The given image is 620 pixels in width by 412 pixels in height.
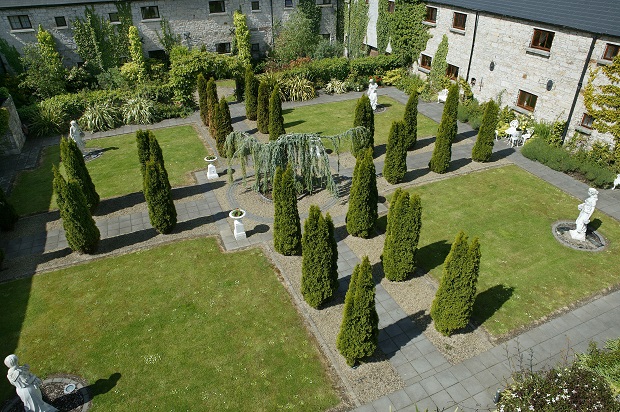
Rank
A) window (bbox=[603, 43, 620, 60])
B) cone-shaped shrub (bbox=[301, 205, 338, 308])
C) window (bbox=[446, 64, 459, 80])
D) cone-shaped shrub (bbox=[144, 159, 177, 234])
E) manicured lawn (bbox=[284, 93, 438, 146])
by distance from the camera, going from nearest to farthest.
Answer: cone-shaped shrub (bbox=[301, 205, 338, 308]) → cone-shaped shrub (bbox=[144, 159, 177, 234]) → window (bbox=[603, 43, 620, 60]) → manicured lawn (bbox=[284, 93, 438, 146]) → window (bbox=[446, 64, 459, 80])

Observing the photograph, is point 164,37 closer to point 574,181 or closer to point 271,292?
point 271,292

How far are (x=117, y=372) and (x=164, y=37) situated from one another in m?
29.2

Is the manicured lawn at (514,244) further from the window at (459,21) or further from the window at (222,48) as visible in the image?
the window at (222,48)

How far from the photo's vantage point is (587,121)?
19.6 metres

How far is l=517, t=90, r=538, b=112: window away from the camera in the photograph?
72.9 ft

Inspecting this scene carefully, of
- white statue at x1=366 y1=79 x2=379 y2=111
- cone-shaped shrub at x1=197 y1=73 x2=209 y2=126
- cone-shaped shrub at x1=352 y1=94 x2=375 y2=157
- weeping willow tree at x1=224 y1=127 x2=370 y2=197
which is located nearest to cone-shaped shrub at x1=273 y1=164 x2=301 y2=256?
weeping willow tree at x1=224 y1=127 x2=370 y2=197

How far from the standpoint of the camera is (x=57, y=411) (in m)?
9.53

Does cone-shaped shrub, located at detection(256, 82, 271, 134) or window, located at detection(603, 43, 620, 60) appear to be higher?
window, located at detection(603, 43, 620, 60)

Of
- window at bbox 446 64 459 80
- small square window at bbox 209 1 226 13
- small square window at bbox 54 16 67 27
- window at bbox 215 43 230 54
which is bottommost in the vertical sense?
window at bbox 446 64 459 80

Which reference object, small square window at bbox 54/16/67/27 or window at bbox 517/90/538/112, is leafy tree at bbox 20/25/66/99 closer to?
small square window at bbox 54/16/67/27

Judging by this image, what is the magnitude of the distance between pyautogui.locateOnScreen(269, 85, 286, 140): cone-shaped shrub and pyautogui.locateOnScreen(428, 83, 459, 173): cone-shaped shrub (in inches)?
304

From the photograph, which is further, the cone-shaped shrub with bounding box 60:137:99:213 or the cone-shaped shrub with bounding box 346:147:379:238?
the cone-shaped shrub with bounding box 60:137:99:213

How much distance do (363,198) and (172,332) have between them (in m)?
7.29

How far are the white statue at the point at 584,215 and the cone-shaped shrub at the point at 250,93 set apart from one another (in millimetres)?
18028
